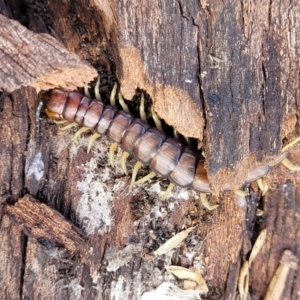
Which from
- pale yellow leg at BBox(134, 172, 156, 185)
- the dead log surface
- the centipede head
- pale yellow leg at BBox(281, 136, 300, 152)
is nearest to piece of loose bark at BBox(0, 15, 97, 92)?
the dead log surface

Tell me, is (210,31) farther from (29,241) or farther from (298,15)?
(29,241)

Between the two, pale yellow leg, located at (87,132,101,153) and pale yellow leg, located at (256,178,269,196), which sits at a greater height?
pale yellow leg, located at (256,178,269,196)

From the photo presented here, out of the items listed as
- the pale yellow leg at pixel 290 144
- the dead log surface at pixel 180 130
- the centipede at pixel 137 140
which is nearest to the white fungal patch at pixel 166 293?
the dead log surface at pixel 180 130

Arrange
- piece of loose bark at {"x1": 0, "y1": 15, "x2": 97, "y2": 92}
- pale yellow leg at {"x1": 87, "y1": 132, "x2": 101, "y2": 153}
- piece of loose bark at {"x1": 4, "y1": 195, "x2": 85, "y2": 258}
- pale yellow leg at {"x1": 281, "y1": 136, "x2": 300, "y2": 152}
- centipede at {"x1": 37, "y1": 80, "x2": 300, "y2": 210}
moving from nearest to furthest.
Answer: piece of loose bark at {"x1": 0, "y1": 15, "x2": 97, "y2": 92} → pale yellow leg at {"x1": 281, "y1": 136, "x2": 300, "y2": 152} → centipede at {"x1": 37, "y1": 80, "x2": 300, "y2": 210} → piece of loose bark at {"x1": 4, "y1": 195, "x2": 85, "y2": 258} → pale yellow leg at {"x1": 87, "y1": 132, "x2": 101, "y2": 153}

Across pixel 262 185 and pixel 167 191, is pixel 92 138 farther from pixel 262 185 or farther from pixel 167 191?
pixel 262 185

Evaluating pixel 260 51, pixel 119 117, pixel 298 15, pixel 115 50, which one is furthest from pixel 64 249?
pixel 298 15

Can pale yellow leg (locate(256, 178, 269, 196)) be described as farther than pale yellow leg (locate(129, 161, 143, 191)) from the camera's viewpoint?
Yes

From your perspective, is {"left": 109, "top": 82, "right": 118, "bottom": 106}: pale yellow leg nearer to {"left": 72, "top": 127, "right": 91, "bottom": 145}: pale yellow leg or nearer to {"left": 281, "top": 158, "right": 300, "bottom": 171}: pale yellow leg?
{"left": 72, "top": 127, "right": 91, "bottom": 145}: pale yellow leg
